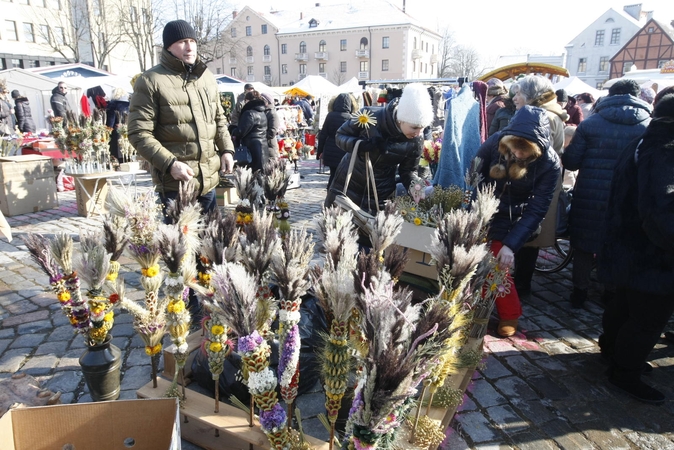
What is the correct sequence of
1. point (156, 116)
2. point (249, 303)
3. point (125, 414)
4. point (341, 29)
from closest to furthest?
1. point (249, 303)
2. point (125, 414)
3. point (156, 116)
4. point (341, 29)

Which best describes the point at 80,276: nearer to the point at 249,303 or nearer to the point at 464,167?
the point at 249,303

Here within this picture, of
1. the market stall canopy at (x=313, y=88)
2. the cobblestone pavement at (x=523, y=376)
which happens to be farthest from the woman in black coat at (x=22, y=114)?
the market stall canopy at (x=313, y=88)

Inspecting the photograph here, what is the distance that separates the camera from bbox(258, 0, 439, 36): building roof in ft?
172

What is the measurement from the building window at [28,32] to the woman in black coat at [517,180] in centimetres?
4297

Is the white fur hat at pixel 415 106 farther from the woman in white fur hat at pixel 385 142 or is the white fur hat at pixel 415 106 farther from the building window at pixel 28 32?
the building window at pixel 28 32

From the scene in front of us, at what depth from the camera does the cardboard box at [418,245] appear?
10.5 ft

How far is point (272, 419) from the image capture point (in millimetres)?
1681

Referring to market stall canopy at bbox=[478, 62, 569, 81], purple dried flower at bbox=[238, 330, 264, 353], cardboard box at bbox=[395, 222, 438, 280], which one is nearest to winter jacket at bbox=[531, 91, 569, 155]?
cardboard box at bbox=[395, 222, 438, 280]

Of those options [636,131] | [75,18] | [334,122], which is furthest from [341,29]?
[636,131]

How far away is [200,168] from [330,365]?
7.39ft

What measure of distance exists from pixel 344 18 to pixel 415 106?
57.9 meters

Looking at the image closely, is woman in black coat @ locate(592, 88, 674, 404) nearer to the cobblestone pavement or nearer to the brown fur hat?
the cobblestone pavement

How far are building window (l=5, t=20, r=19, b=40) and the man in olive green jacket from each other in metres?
40.9

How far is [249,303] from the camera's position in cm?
156
